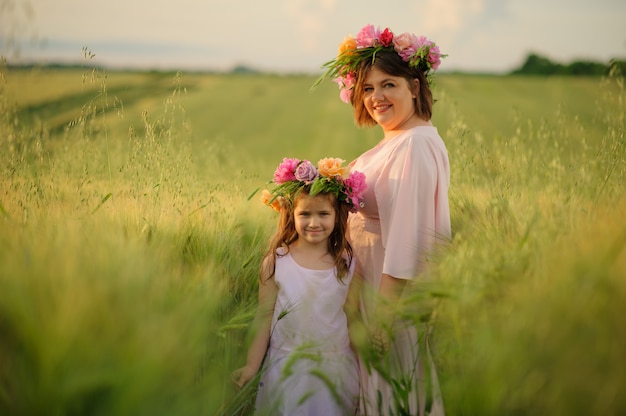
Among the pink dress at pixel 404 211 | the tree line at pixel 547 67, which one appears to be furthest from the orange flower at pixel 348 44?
the tree line at pixel 547 67

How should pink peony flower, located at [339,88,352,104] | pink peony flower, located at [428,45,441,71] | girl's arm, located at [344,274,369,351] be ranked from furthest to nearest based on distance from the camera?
pink peony flower, located at [339,88,352,104] → pink peony flower, located at [428,45,441,71] → girl's arm, located at [344,274,369,351]

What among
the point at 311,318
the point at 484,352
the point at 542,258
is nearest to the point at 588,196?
the point at 542,258

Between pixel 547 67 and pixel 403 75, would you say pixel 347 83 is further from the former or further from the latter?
pixel 547 67

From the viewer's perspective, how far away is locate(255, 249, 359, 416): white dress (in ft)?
8.85

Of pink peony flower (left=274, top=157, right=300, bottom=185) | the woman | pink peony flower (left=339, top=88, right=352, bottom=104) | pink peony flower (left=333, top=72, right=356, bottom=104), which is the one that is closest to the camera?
the woman

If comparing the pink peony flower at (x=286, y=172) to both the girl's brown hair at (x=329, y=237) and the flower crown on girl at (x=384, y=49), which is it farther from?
the flower crown on girl at (x=384, y=49)

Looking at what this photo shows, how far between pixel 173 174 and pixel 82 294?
1794 mm

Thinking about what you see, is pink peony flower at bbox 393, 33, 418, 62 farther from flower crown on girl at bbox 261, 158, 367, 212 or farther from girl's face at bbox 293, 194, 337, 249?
girl's face at bbox 293, 194, 337, 249

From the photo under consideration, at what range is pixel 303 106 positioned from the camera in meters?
43.2

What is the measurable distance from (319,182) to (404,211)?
1.66 ft

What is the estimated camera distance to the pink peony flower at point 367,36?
330 cm

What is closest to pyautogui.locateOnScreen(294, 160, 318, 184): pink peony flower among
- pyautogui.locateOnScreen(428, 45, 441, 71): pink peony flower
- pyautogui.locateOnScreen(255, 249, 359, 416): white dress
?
pyautogui.locateOnScreen(255, 249, 359, 416): white dress

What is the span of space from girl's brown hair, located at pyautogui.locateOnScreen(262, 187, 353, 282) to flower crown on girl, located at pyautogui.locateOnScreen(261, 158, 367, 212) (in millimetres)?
31

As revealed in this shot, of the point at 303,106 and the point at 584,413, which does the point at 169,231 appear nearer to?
the point at 584,413
